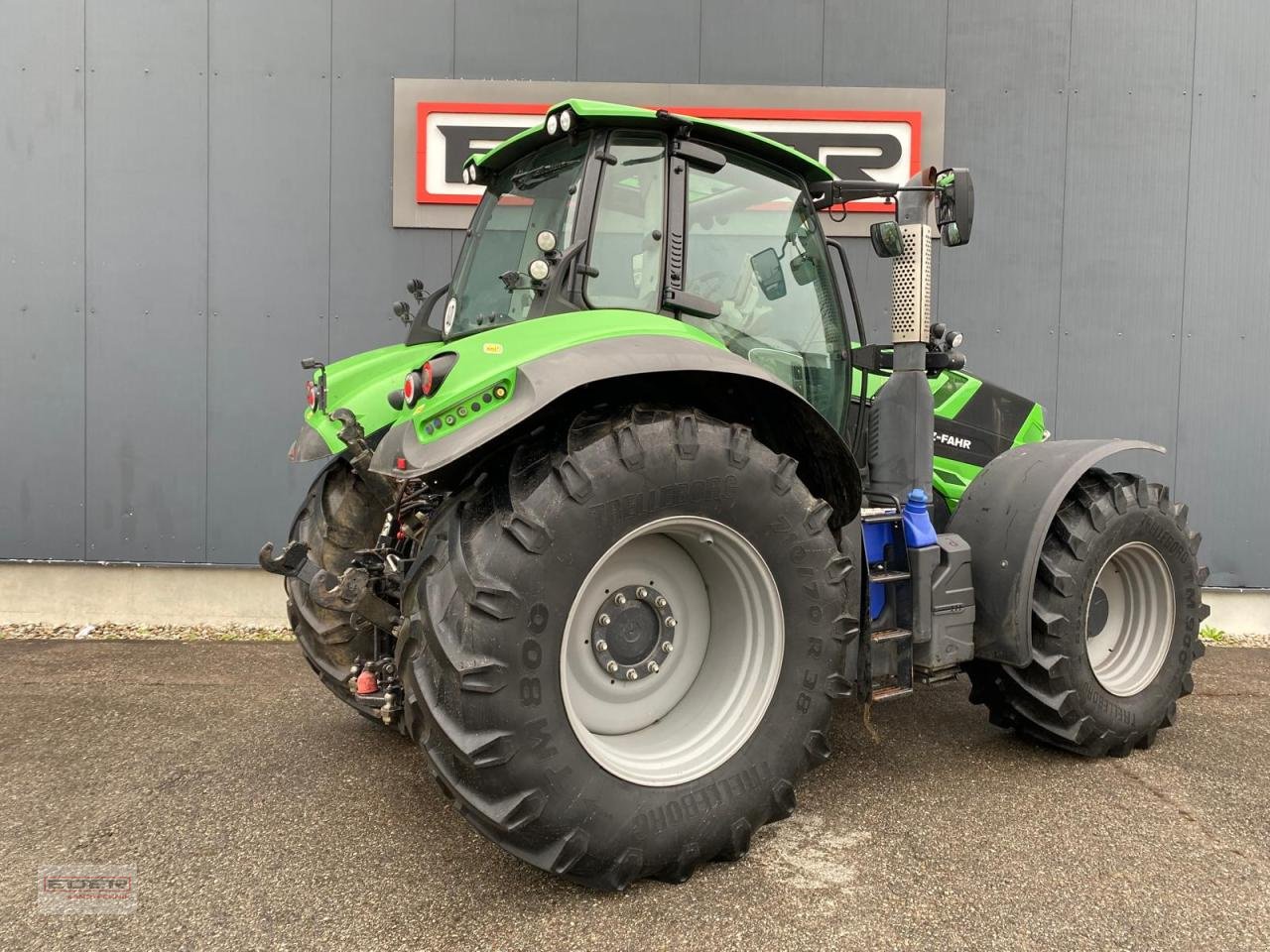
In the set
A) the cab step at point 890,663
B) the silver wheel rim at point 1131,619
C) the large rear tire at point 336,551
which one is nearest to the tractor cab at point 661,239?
the large rear tire at point 336,551

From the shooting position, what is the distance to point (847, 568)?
7.73 feet

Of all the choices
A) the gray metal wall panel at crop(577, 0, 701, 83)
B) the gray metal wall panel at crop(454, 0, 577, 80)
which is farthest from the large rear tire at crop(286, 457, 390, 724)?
the gray metal wall panel at crop(577, 0, 701, 83)

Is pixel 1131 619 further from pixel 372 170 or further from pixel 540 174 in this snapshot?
pixel 372 170

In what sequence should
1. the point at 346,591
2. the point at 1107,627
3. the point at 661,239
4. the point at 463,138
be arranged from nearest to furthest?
the point at 346,591, the point at 661,239, the point at 1107,627, the point at 463,138

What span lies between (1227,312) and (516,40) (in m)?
4.66

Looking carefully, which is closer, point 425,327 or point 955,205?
point 955,205

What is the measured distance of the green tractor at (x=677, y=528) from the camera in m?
1.95

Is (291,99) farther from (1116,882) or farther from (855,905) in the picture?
(1116,882)

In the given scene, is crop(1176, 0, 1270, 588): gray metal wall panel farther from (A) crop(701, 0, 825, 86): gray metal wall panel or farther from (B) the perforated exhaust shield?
(B) the perforated exhaust shield

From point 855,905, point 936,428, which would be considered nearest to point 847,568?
point 855,905

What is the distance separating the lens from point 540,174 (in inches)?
111

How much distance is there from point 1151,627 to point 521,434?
2.63m

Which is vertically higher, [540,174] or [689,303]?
[540,174]

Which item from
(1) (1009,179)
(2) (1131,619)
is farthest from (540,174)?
(1) (1009,179)
